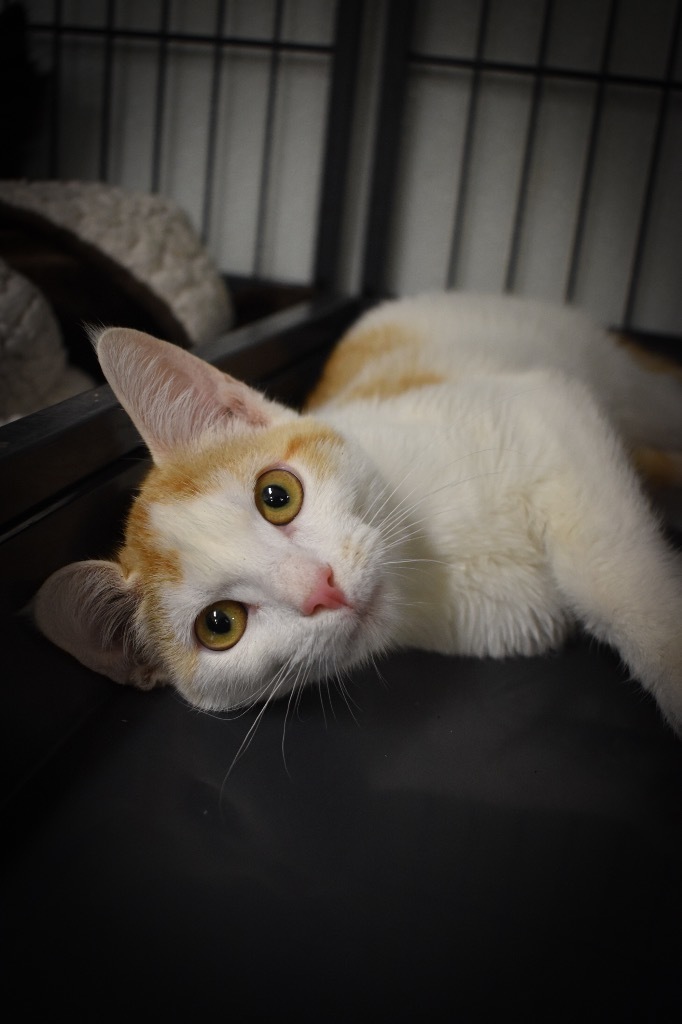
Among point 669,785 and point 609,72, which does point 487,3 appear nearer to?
point 609,72

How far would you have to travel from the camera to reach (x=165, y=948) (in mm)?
637

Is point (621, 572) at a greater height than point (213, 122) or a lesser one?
lesser

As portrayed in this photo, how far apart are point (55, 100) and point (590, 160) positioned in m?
1.45

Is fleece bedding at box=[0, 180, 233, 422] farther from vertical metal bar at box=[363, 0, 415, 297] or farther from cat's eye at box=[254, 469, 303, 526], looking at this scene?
cat's eye at box=[254, 469, 303, 526]

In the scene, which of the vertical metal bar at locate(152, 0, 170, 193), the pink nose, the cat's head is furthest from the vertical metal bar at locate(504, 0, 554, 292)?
the pink nose

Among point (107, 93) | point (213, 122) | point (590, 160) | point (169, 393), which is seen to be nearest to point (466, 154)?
point (590, 160)

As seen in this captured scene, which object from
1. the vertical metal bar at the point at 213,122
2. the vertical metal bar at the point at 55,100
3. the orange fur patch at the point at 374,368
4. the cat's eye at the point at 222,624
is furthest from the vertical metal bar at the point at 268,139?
the cat's eye at the point at 222,624

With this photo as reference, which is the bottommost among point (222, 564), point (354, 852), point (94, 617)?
point (354, 852)

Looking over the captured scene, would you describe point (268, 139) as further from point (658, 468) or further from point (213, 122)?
point (658, 468)

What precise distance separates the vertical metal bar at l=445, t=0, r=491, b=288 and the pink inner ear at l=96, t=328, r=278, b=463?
135cm

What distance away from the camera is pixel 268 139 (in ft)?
6.96

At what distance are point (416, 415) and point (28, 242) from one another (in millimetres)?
1045

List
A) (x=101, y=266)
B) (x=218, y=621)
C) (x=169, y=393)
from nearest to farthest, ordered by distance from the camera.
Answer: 1. (x=218, y=621)
2. (x=169, y=393)
3. (x=101, y=266)

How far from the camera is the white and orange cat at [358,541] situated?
810 millimetres
